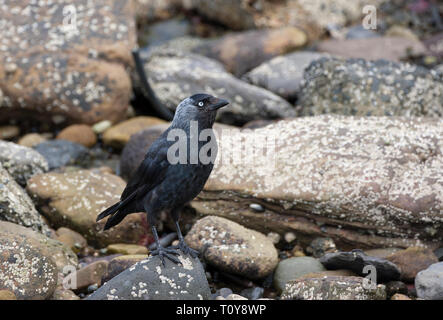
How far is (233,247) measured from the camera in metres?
5.07

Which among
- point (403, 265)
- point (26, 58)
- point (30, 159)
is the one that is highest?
point (26, 58)

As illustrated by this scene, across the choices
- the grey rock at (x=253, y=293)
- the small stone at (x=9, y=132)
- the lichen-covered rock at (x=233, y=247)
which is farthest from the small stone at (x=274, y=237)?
the small stone at (x=9, y=132)

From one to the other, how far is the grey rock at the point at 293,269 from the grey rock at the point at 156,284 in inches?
41.8

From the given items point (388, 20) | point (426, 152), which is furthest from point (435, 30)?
point (426, 152)

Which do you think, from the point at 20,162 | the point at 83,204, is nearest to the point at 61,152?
the point at 20,162

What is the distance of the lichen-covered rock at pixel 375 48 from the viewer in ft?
30.7

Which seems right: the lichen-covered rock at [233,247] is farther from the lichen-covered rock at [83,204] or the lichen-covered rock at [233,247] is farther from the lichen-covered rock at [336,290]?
the lichen-covered rock at [83,204]

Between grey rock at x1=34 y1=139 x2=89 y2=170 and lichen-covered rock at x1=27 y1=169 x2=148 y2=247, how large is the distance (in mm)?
940

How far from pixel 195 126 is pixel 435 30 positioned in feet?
27.3

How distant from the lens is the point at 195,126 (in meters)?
4.09

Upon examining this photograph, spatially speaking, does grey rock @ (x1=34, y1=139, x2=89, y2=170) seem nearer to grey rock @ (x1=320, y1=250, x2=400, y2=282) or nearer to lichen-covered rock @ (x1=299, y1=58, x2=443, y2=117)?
lichen-covered rock @ (x1=299, y1=58, x2=443, y2=117)
